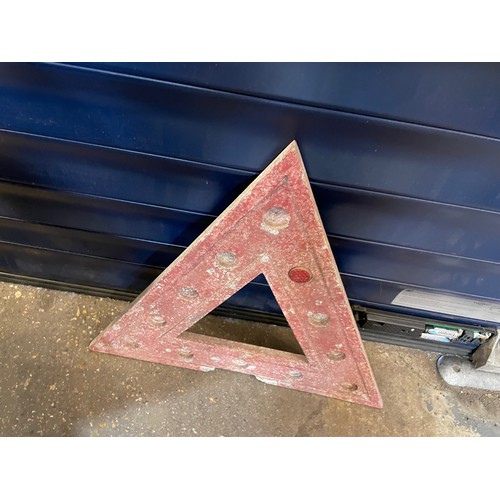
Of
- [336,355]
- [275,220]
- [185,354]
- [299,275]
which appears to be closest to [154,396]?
[185,354]

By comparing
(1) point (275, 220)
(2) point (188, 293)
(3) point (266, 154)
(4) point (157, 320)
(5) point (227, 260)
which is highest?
(3) point (266, 154)

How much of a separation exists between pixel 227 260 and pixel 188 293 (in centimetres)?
18

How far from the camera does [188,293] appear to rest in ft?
3.57

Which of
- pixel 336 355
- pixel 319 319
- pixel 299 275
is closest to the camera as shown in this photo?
pixel 299 275

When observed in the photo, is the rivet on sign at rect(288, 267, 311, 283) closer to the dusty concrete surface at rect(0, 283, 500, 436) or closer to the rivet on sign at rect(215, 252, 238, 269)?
the rivet on sign at rect(215, 252, 238, 269)

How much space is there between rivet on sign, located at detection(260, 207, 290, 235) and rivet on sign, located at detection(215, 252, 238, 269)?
0.12 meters

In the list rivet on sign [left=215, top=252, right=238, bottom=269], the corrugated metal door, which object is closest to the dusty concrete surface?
the corrugated metal door

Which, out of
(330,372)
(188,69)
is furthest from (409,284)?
(188,69)

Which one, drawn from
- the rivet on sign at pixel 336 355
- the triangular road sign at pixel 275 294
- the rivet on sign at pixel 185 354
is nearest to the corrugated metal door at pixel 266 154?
the triangular road sign at pixel 275 294

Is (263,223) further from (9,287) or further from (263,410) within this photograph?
(9,287)

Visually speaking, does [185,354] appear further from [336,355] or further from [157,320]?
[336,355]

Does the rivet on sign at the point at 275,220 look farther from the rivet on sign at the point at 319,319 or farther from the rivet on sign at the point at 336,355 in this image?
the rivet on sign at the point at 336,355

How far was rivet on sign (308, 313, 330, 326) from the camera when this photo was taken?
41.9 inches

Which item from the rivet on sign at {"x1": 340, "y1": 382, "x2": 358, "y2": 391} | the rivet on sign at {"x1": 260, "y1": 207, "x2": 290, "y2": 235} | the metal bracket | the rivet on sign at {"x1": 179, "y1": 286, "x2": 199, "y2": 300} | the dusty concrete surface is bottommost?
the dusty concrete surface
